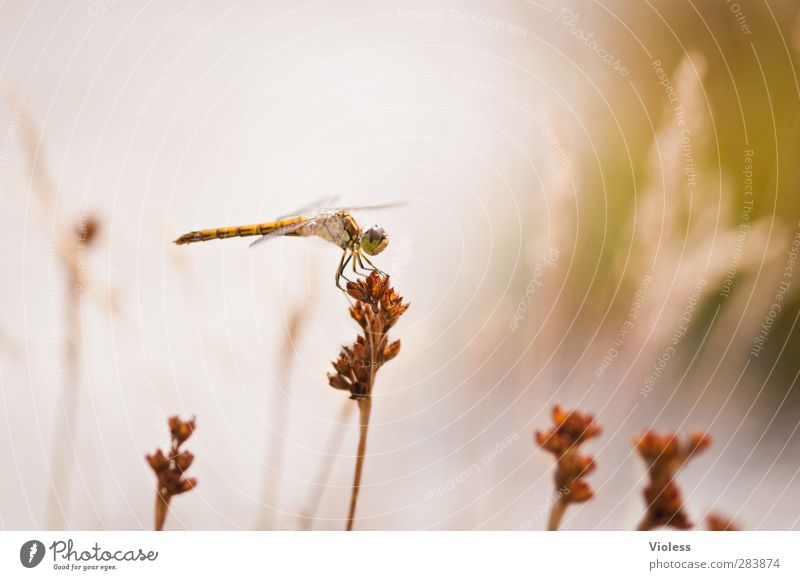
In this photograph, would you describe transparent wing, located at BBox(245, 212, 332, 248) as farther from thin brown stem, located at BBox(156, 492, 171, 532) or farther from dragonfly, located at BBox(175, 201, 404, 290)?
thin brown stem, located at BBox(156, 492, 171, 532)

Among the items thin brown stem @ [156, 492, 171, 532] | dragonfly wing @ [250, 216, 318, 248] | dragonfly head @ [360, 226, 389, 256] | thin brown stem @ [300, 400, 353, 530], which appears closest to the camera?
thin brown stem @ [156, 492, 171, 532]

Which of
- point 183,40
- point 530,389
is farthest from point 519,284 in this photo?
point 183,40

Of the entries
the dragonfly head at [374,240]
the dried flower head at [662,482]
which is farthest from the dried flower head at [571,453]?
the dragonfly head at [374,240]

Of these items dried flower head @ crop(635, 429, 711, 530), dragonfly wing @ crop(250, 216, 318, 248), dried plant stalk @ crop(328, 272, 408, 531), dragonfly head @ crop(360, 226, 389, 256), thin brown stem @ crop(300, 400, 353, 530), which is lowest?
thin brown stem @ crop(300, 400, 353, 530)

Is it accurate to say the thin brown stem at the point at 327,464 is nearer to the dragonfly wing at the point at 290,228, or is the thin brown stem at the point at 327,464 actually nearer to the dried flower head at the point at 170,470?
the dragonfly wing at the point at 290,228

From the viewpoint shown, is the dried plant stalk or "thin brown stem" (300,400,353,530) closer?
the dried plant stalk

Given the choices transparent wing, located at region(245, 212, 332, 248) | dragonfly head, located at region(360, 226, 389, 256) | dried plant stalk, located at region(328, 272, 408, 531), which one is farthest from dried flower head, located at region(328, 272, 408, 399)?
transparent wing, located at region(245, 212, 332, 248)

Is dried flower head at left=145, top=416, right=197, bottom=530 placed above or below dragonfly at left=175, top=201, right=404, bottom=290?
below

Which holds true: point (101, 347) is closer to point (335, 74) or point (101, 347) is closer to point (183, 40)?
point (183, 40)
